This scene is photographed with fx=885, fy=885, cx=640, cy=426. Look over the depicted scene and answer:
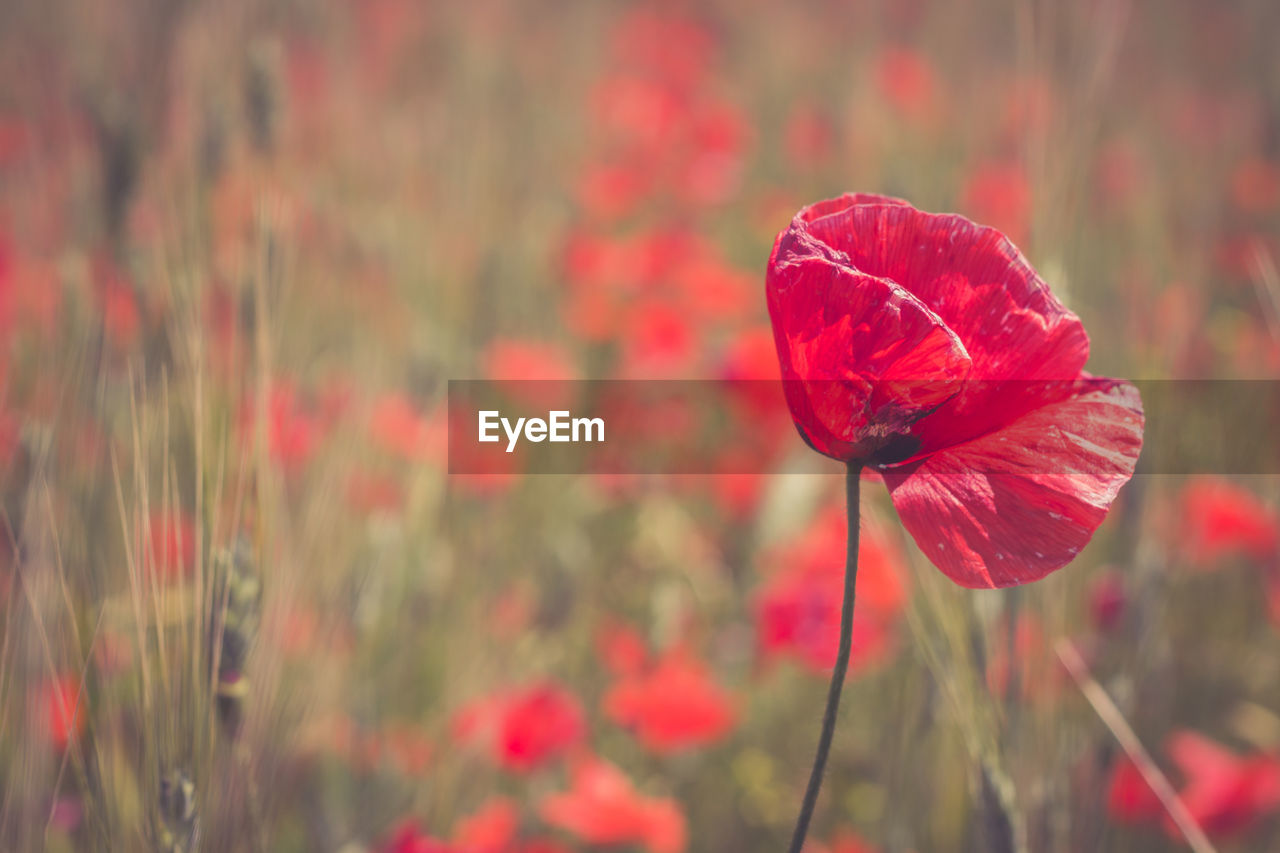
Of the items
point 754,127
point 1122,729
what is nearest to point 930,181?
point 1122,729

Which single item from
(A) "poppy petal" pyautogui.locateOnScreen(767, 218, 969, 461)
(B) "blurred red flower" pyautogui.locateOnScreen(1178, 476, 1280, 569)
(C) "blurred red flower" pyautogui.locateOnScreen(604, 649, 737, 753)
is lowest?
(C) "blurred red flower" pyautogui.locateOnScreen(604, 649, 737, 753)

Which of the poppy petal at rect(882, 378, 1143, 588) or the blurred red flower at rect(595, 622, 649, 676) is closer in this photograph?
the poppy petal at rect(882, 378, 1143, 588)

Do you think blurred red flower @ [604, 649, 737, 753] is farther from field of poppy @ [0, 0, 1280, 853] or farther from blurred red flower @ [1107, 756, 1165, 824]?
blurred red flower @ [1107, 756, 1165, 824]

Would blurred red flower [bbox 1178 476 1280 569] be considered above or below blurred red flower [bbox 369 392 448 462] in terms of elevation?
below

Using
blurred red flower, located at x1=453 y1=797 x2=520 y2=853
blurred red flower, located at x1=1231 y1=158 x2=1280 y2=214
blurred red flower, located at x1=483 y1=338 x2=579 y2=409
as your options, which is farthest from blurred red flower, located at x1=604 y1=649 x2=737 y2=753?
blurred red flower, located at x1=1231 y1=158 x2=1280 y2=214

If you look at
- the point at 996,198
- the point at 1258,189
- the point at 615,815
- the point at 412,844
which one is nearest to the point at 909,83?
the point at 996,198

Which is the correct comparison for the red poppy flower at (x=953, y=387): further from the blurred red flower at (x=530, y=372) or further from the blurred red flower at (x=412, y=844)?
the blurred red flower at (x=530, y=372)

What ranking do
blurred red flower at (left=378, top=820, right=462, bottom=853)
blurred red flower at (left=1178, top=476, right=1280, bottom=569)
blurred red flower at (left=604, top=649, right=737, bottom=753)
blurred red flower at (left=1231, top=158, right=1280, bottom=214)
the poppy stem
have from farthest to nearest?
1. blurred red flower at (left=1231, top=158, right=1280, bottom=214)
2. blurred red flower at (left=1178, top=476, right=1280, bottom=569)
3. blurred red flower at (left=604, top=649, right=737, bottom=753)
4. blurred red flower at (left=378, top=820, right=462, bottom=853)
5. the poppy stem

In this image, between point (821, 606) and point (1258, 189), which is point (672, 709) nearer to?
point (821, 606)
